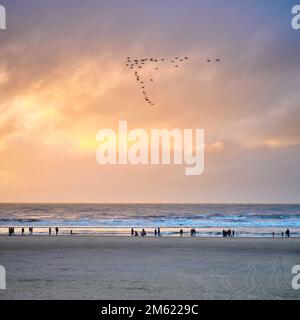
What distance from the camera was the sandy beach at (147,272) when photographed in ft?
56.9

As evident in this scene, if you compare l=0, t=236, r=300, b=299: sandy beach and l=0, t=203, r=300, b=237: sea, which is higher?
l=0, t=236, r=300, b=299: sandy beach

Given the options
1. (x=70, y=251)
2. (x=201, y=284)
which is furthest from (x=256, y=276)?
(x=70, y=251)

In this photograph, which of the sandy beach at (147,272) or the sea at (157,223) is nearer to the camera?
the sandy beach at (147,272)

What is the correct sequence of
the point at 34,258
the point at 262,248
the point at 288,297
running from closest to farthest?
1. the point at 288,297
2. the point at 34,258
3. the point at 262,248

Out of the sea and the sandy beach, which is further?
the sea

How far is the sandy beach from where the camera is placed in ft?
56.9

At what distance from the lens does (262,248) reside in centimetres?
3403

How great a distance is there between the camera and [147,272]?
22.0 metres

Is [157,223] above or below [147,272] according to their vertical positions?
below

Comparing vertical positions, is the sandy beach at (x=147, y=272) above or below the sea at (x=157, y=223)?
above

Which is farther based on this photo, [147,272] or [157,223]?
[157,223]
